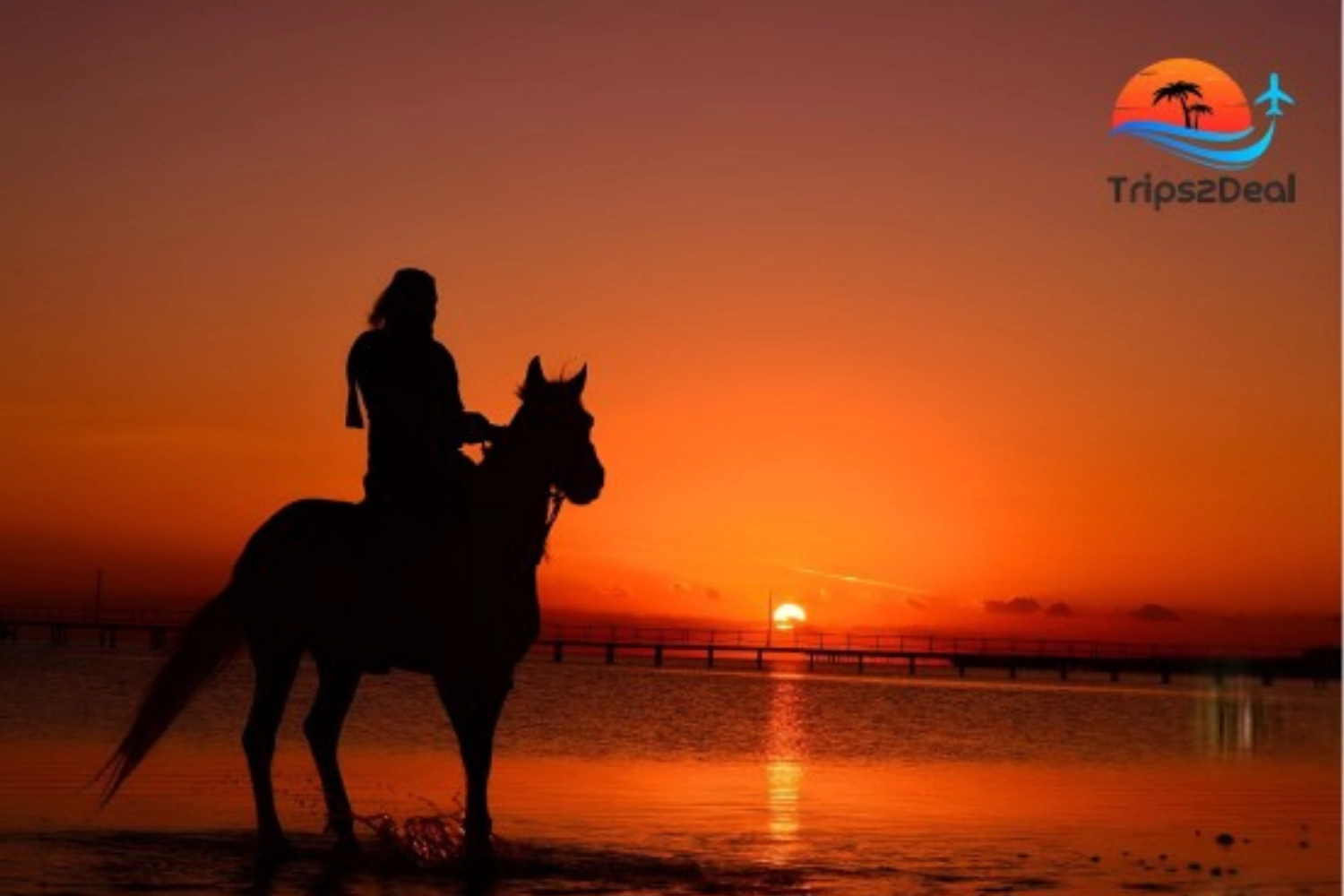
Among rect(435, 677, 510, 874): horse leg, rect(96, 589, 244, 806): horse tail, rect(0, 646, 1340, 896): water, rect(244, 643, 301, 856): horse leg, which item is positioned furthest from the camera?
rect(96, 589, 244, 806): horse tail

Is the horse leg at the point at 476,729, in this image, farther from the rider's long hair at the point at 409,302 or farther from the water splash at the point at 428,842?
the rider's long hair at the point at 409,302

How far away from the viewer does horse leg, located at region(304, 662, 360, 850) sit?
Answer: 40.8 ft

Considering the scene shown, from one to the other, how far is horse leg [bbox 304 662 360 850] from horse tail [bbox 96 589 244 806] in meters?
0.69

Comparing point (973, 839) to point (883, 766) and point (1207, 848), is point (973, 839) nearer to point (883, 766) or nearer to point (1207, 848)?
point (1207, 848)

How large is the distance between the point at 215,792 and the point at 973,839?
692 centimetres

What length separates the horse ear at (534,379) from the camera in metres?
11.6

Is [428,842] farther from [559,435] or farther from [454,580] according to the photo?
[559,435]

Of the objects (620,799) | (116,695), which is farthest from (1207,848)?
(116,695)

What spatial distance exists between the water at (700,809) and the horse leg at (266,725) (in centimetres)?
24

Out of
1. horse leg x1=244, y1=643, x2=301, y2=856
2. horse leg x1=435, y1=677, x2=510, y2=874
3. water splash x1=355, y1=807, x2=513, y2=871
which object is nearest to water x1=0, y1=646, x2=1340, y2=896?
water splash x1=355, y1=807, x2=513, y2=871

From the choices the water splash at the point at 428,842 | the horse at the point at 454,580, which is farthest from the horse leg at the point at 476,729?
the water splash at the point at 428,842

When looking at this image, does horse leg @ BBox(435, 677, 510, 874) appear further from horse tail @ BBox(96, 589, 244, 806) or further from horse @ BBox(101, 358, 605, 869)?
horse tail @ BBox(96, 589, 244, 806)

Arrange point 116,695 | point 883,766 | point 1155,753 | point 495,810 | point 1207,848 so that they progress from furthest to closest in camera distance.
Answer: point 116,695, point 1155,753, point 883,766, point 495,810, point 1207,848

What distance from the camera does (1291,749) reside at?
114 ft
